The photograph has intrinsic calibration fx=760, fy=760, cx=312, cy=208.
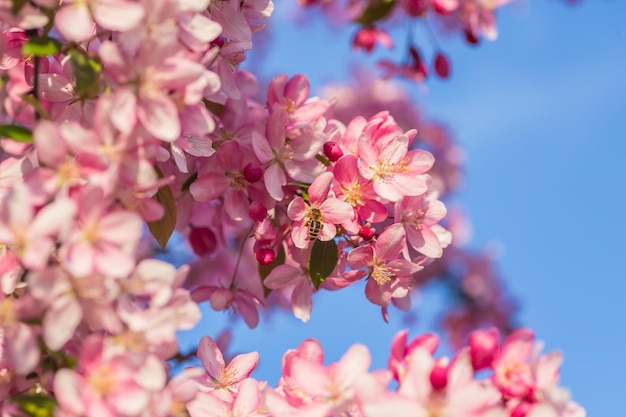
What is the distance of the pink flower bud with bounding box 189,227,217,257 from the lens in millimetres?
2402

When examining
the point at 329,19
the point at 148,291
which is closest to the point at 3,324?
the point at 148,291

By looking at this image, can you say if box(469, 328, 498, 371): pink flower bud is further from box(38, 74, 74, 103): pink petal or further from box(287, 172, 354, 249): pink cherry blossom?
box(38, 74, 74, 103): pink petal

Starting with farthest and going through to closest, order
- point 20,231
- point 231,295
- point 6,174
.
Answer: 1. point 231,295
2. point 6,174
3. point 20,231

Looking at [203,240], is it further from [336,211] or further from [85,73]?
[85,73]

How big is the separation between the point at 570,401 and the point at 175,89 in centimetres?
97

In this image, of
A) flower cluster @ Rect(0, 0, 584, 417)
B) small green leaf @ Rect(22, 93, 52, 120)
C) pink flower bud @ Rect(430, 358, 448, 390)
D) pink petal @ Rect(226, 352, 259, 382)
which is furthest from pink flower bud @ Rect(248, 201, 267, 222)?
pink flower bud @ Rect(430, 358, 448, 390)

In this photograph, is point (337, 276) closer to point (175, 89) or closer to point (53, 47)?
point (175, 89)

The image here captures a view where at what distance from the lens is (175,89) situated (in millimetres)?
1513

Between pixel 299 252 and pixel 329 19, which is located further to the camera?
pixel 329 19

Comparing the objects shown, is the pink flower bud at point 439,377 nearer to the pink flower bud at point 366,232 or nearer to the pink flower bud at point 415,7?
the pink flower bud at point 366,232

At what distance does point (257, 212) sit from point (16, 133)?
0.67 metres

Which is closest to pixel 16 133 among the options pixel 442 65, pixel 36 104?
pixel 36 104

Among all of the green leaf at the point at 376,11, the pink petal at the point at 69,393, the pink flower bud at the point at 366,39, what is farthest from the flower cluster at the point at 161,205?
the pink flower bud at the point at 366,39

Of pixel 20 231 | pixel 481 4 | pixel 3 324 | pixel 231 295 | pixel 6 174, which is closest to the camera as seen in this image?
pixel 20 231
